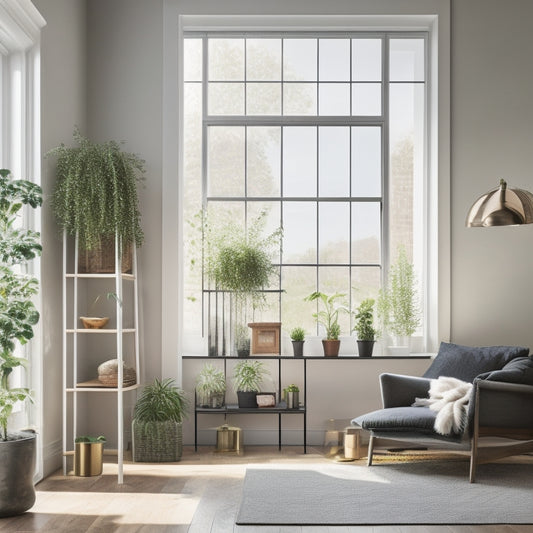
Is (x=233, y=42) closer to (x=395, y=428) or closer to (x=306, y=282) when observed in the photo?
(x=306, y=282)

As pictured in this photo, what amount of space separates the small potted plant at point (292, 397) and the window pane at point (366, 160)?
5.72 ft

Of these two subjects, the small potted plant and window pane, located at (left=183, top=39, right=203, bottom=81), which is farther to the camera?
window pane, located at (left=183, top=39, right=203, bottom=81)

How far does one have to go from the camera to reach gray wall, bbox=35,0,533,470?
6.36 meters

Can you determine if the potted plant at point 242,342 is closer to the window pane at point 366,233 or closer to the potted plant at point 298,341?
the potted plant at point 298,341

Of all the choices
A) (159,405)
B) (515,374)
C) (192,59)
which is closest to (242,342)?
(159,405)

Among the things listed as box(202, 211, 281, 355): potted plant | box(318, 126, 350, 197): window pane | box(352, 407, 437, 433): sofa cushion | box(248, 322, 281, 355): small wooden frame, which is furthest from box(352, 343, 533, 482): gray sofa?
box(318, 126, 350, 197): window pane

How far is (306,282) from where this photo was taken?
6613mm

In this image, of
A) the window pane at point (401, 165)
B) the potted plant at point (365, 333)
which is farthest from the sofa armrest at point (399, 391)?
the window pane at point (401, 165)

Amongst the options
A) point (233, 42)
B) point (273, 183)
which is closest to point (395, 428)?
point (273, 183)

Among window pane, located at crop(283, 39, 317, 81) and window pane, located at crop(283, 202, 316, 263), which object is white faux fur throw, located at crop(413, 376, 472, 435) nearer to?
window pane, located at crop(283, 202, 316, 263)

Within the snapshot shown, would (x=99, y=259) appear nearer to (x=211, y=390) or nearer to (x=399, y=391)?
(x=211, y=390)

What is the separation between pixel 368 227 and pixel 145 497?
3.03 meters

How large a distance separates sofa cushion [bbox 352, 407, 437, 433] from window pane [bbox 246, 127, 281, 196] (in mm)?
2223

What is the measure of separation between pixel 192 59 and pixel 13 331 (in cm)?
335
